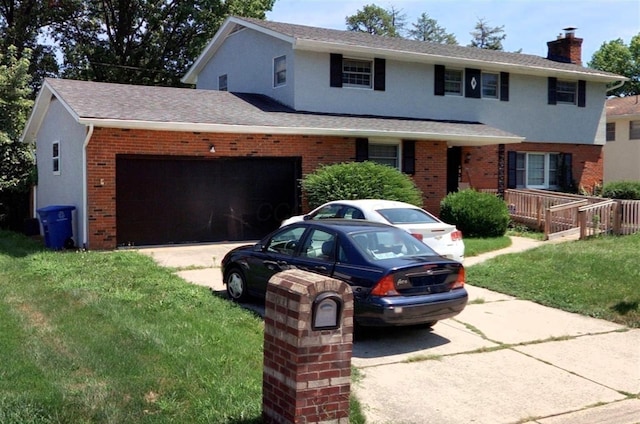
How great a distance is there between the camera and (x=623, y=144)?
102 feet

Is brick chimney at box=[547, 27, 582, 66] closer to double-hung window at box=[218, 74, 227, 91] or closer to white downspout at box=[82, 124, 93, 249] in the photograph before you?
double-hung window at box=[218, 74, 227, 91]

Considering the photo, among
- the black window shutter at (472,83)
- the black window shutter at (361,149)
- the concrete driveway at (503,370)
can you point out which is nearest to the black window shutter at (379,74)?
the black window shutter at (361,149)

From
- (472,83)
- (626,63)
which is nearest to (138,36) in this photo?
(472,83)

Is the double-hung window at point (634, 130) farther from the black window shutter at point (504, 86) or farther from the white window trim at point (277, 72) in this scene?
the white window trim at point (277, 72)

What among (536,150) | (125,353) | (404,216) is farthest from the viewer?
(536,150)

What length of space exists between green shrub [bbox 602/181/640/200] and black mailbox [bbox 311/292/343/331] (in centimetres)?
2170

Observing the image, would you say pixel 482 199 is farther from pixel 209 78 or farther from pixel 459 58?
pixel 209 78

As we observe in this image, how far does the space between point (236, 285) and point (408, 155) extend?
36.6 feet

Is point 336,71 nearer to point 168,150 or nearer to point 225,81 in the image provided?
point 225,81

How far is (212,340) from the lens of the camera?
22.5ft

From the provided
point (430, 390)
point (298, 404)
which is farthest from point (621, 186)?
point (298, 404)

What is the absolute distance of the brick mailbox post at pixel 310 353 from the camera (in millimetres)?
4602

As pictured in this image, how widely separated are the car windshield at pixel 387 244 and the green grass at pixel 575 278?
10.0 feet

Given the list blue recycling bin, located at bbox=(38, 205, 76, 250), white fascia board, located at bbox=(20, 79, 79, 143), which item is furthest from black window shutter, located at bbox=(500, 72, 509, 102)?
blue recycling bin, located at bbox=(38, 205, 76, 250)
